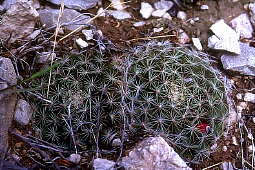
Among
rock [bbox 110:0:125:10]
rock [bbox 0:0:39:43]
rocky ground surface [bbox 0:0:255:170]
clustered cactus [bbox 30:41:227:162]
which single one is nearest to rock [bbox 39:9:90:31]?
rocky ground surface [bbox 0:0:255:170]

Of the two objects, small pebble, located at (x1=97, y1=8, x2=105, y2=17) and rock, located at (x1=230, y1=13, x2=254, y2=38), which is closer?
small pebble, located at (x1=97, y1=8, x2=105, y2=17)

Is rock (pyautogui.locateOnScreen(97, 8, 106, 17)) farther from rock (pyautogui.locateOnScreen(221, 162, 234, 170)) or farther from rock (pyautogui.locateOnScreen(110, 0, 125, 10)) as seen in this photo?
rock (pyautogui.locateOnScreen(221, 162, 234, 170))

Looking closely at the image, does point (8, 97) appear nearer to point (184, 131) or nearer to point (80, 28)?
point (80, 28)

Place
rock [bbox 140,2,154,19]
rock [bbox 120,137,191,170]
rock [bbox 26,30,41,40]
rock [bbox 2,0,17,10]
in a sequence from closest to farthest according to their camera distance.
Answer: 1. rock [bbox 120,137,191,170]
2. rock [bbox 26,30,41,40]
3. rock [bbox 2,0,17,10]
4. rock [bbox 140,2,154,19]

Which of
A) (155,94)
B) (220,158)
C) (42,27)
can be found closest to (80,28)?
(42,27)

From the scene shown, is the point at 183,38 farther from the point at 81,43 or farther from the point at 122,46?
the point at 81,43

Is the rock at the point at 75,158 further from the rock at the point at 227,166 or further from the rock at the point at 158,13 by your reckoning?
the rock at the point at 158,13

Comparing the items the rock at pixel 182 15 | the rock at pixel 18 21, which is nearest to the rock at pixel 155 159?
the rock at pixel 18 21
